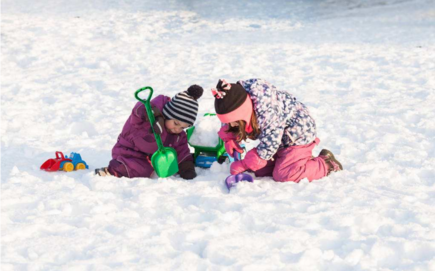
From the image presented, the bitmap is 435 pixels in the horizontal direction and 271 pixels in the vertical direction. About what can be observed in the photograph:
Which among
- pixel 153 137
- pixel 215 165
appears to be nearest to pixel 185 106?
pixel 153 137

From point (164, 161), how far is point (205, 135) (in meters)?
0.46

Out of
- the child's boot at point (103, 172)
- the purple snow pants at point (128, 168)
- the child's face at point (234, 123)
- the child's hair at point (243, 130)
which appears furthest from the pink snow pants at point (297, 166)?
the child's boot at point (103, 172)

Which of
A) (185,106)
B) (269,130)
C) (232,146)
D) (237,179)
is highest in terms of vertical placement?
(185,106)

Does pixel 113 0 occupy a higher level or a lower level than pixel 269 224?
higher

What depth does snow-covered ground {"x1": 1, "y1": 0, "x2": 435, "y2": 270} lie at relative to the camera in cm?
248

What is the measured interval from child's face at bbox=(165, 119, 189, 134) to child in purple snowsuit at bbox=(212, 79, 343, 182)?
0.29m

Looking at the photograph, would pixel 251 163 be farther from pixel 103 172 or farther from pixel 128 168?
pixel 103 172

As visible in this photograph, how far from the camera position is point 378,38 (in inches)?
341

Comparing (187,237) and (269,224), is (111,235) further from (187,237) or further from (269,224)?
(269,224)

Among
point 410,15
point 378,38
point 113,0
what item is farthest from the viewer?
point 113,0

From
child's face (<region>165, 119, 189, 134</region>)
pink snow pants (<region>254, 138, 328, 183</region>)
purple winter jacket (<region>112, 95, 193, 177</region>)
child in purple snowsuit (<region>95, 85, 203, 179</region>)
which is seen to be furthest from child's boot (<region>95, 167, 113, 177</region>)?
pink snow pants (<region>254, 138, 328, 183</region>)

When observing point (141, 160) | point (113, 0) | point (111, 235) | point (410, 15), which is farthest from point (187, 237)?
point (113, 0)

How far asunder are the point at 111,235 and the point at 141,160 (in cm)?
102

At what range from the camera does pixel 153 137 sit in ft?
11.6
